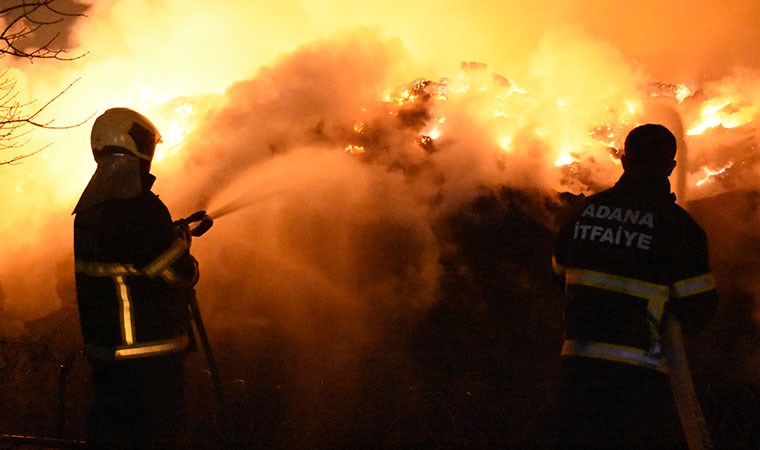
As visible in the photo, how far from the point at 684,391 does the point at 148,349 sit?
2.51m

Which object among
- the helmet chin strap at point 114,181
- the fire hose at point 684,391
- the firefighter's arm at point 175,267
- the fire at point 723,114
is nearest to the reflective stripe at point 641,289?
the fire hose at point 684,391

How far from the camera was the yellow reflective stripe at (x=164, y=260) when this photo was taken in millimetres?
3158

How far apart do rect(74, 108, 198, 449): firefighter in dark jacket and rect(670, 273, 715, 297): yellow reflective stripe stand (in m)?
2.34

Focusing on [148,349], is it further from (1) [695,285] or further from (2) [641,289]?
(1) [695,285]

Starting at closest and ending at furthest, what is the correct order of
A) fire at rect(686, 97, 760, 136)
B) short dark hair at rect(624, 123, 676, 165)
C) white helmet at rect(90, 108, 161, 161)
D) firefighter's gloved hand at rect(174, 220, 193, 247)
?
short dark hair at rect(624, 123, 676, 165) < white helmet at rect(90, 108, 161, 161) < firefighter's gloved hand at rect(174, 220, 193, 247) < fire at rect(686, 97, 760, 136)

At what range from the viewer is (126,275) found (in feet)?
10.4

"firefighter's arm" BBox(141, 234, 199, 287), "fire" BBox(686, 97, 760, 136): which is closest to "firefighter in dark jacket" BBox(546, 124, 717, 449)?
"firefighter's arm" BBox(141, 234, 199, 287)

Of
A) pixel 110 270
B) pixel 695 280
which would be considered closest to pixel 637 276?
pixel 695 280

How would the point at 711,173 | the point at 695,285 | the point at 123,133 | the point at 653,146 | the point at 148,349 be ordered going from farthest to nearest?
1. the point at 711,173
2. the point at 123,133
3. the point at 148,349
4. the point at 653,146
5. the point at 695,285

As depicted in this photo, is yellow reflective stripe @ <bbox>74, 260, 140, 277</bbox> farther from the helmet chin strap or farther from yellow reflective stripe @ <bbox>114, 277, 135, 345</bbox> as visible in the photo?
the helmet chin strap

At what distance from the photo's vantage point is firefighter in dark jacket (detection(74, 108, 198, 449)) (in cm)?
317

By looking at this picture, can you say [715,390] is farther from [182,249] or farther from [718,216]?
[718,216]

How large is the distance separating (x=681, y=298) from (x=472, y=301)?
5.67 m

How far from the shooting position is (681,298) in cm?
272
